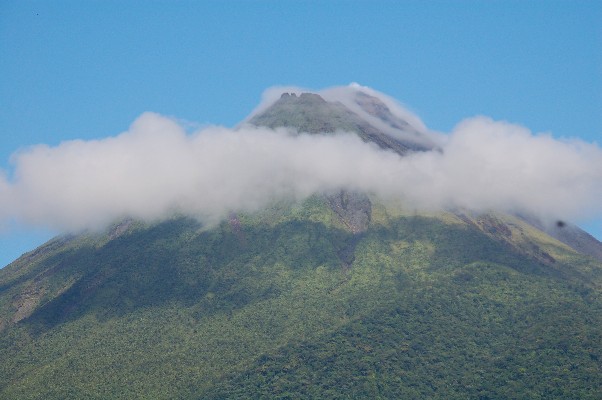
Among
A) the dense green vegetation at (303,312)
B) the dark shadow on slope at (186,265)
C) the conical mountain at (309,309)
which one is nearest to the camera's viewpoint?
the dense green vegetation at (303,312)

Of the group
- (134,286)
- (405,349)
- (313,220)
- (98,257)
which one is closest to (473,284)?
(405,349)

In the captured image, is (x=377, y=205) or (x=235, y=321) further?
(x=377, y=205)

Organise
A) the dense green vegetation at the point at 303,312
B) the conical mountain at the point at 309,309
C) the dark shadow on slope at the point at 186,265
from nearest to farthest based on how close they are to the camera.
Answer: the dense green vegetation at the point at 303,312
the conical mountain at the point at 309,309
the dark shadow on slope at the point at 186,265

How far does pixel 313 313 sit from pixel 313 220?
37.6m

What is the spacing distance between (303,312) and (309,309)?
1391 millimetres

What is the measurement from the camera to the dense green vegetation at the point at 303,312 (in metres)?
129

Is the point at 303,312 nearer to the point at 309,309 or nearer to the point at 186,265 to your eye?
the point at 309,309

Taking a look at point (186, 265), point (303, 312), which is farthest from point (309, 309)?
point (186, 265)

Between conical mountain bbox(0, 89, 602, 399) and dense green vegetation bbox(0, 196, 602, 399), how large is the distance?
34 centimetres

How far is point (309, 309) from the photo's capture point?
153 m

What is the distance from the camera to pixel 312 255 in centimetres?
17300

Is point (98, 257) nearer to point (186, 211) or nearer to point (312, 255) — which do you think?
point (186, 211)

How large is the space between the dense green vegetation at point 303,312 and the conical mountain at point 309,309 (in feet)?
1.11

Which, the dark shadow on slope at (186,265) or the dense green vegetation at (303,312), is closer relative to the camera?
the dense green vegetation at (303,312)
